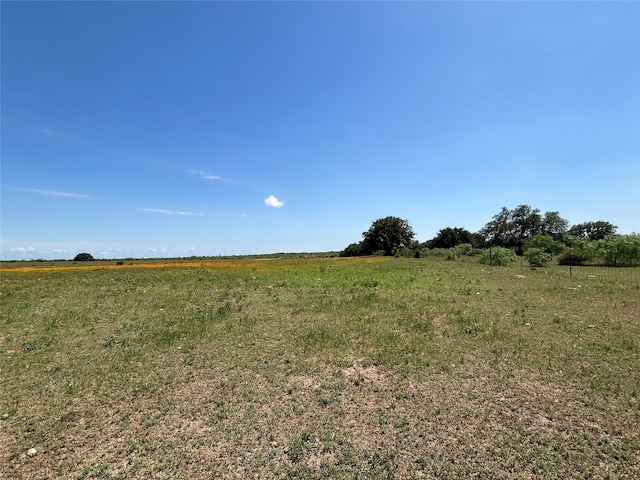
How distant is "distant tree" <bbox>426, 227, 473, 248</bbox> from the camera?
8694cm

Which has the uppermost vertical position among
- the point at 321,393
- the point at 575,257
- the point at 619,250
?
the point at 619,250

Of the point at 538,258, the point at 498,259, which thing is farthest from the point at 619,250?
the point at 498,259

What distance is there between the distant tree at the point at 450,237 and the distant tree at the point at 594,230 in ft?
90.9

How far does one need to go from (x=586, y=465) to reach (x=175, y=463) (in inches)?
235

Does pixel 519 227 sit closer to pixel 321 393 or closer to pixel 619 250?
pixel 619 250

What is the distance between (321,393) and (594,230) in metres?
108

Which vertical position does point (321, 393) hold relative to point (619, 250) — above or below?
below

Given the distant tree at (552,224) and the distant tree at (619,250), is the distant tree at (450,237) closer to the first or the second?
the distant tree at (552,224)

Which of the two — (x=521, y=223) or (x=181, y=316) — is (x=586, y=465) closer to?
(x=181, y=316)

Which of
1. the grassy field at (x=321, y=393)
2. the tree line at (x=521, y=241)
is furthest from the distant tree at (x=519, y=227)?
the grassy field at (x=321, y=393)

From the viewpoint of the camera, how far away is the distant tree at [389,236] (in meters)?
77.5

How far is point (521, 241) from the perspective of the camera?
89.5 metres

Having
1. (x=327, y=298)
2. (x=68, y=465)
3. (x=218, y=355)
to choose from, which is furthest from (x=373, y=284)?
(x=68, y=465)

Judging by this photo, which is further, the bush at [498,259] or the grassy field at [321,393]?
the bush at [498,259]
